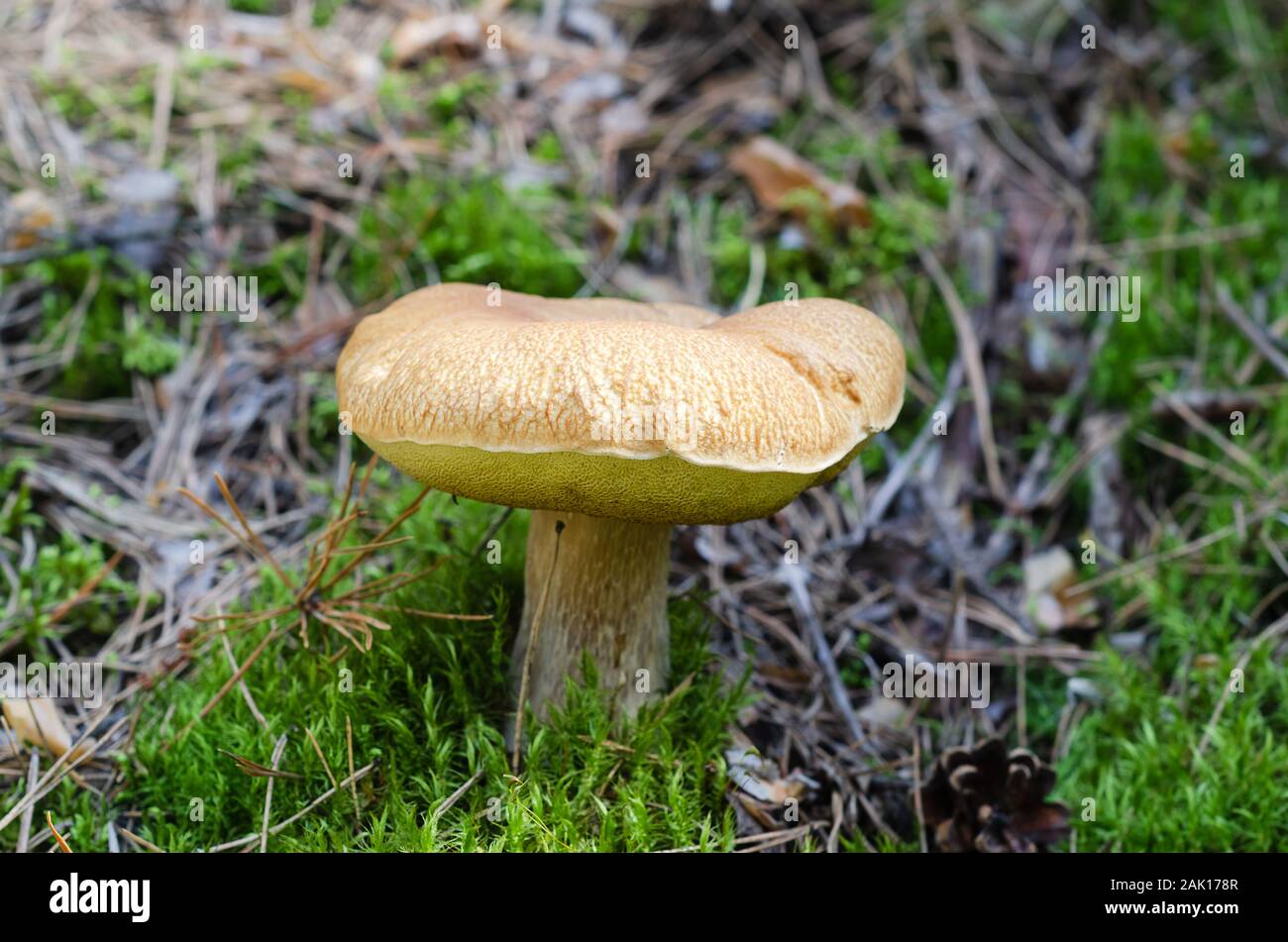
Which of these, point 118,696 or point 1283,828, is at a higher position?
point 118,696

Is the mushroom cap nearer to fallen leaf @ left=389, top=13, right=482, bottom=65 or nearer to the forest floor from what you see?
the forest floor

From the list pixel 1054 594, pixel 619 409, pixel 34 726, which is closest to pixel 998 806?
pixel 1054 594

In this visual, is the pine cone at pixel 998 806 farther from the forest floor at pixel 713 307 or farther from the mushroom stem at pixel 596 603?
the mushroom stem at pixel 596 603

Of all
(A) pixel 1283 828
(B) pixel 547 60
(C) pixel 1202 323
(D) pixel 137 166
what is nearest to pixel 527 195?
(B) pixel 547 60

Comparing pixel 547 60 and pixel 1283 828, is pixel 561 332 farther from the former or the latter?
pixel 547 60

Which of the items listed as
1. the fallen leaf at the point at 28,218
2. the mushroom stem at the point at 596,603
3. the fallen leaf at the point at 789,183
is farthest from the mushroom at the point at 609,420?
the fallen leaf at the point at 28,218

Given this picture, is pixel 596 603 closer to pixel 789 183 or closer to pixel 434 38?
pixel 789 183
